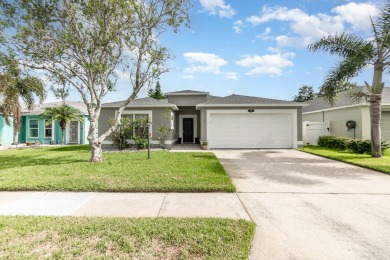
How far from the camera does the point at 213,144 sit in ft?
46.5

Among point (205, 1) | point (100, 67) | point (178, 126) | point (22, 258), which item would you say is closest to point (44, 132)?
point (178, 126)

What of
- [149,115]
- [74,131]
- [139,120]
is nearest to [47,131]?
[74,131]

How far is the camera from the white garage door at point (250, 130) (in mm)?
14141

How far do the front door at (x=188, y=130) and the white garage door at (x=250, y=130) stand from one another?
5156 mm

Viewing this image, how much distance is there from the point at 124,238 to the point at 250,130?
12338 millimetres

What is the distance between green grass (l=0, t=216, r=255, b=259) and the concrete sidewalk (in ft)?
1.12

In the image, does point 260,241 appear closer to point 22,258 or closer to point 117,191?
point 22,258

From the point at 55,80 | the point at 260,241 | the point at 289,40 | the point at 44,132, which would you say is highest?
the point at 289,40

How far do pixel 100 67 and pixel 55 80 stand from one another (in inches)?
115

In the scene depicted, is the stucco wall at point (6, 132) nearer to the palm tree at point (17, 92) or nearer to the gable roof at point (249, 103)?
the palm tree at point (17, 92)

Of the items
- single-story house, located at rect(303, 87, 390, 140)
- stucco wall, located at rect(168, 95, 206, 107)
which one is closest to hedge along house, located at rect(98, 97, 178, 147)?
stucco wall, located at rect(168, 95, 206, 107)

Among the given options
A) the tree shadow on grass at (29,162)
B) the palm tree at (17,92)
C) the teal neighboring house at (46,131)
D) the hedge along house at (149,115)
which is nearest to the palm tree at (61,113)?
the palm tree at (17,92)

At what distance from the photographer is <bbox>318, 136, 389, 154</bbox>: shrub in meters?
11.2

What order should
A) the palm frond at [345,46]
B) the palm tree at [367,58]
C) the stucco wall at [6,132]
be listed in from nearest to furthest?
the palm tree at [367,58], the palm frond at [345,46], the stucco wall at [6,132]
